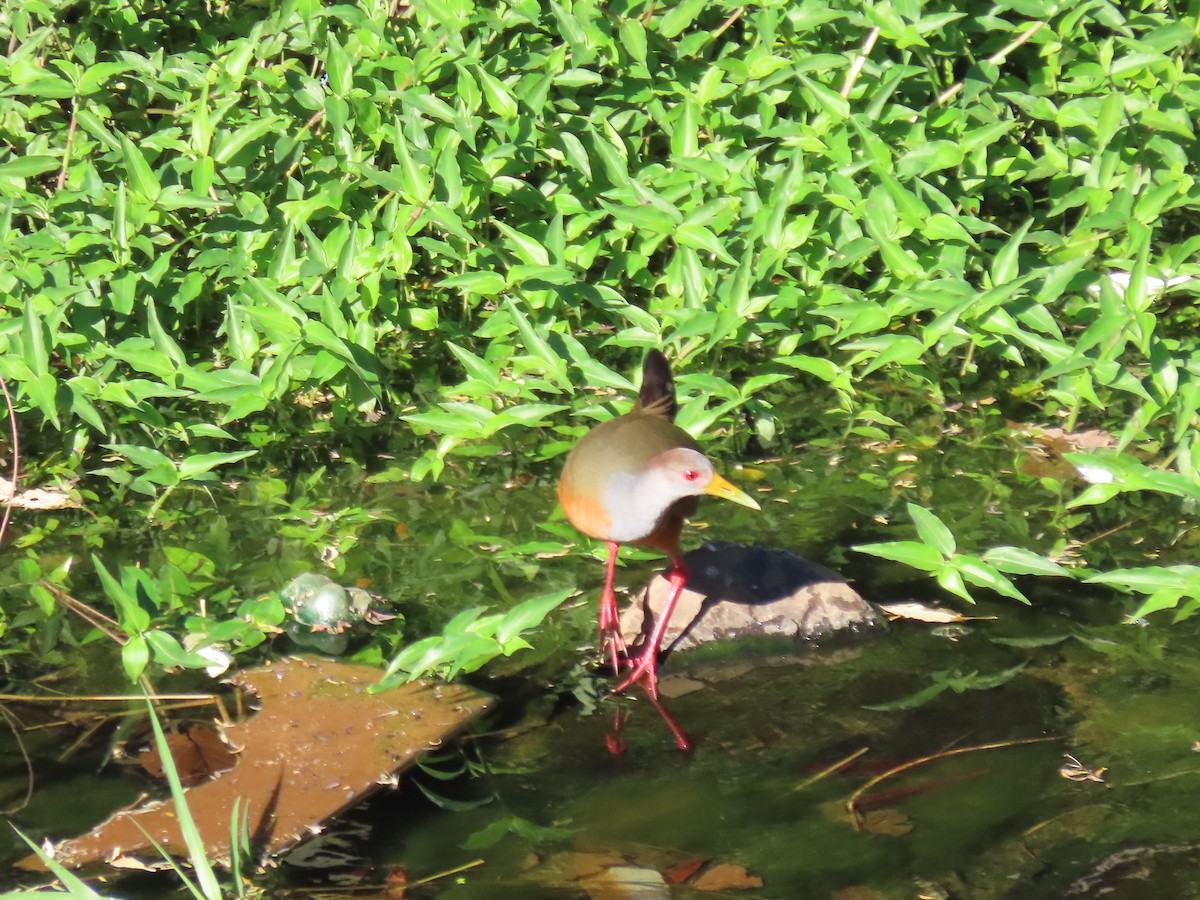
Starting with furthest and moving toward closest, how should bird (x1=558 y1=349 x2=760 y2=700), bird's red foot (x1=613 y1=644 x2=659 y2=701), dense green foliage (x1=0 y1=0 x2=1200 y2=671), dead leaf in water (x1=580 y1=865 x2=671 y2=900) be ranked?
dense green foliage (x1=0 y1=0 x2=1200 y2=671)
bird's red foot (x1=613 y1=644 x2=659 y2=701)
bird (x1=558 y1=349 x2=760 y2=700)
dead leaf in water (x1=580 y1=865 x2=671 y2=900)

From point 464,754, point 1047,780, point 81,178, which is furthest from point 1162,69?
point 81,178

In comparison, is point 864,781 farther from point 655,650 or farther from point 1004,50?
point 1004,50

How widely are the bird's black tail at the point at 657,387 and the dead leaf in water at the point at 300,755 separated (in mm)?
1059

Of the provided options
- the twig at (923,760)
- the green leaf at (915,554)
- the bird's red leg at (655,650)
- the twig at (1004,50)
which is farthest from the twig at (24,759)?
the twig at (1004,50)

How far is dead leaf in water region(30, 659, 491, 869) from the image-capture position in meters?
2.93

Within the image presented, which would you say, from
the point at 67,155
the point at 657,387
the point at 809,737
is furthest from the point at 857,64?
the point at 67,155

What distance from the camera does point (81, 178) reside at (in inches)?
185

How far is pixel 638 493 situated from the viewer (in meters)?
3.44

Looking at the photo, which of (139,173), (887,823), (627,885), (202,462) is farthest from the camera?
(139,173)

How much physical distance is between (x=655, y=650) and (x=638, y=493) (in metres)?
0.47

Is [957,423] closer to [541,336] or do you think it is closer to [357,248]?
[541,336]

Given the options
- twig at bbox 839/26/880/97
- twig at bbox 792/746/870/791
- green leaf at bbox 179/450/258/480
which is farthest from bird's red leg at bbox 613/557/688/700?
twig at bbox 839/26/880/97

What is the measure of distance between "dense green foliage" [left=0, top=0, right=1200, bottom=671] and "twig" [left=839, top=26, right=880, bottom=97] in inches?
0.6

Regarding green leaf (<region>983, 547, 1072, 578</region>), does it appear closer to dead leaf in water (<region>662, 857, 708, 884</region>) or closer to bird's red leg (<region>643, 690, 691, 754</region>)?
bird's red leg (<region>643, 690, 691, 754</region>)
